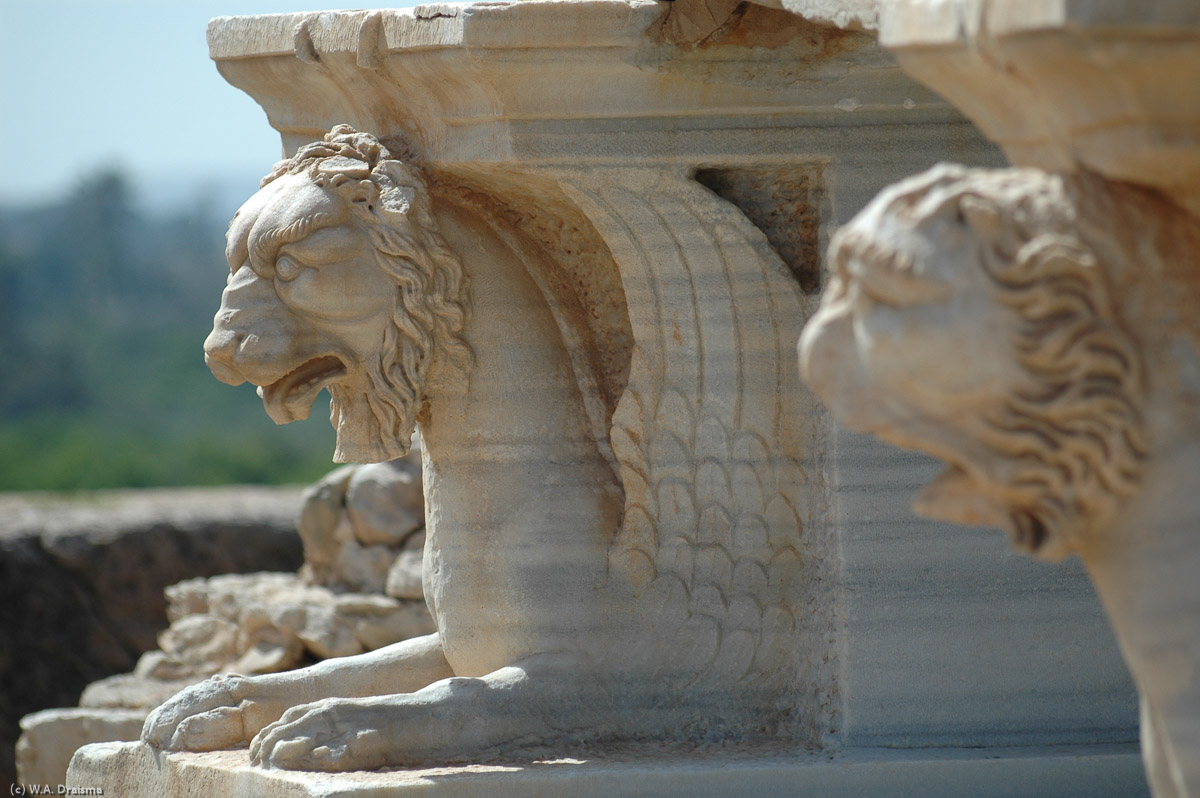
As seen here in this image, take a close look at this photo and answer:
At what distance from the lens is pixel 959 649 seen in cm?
382

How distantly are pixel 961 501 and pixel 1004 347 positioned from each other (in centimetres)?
24

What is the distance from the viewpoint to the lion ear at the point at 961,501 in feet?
7.57

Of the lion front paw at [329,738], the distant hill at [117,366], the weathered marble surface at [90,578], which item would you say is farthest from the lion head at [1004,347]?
the distant hill at [117,366]

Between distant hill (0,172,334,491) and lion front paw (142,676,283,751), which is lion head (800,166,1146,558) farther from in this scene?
distant hill (0,172,334,491)

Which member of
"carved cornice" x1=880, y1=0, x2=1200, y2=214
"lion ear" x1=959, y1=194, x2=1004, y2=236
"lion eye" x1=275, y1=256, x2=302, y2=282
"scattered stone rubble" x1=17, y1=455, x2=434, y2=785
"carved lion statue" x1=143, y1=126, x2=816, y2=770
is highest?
"carved cornice" x1=880, y1=0, x2=1200, y2=214

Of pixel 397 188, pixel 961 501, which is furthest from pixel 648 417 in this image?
pixel 961 501

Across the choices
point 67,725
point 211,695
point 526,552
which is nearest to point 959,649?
point 526,552

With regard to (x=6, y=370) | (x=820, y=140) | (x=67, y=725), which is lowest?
(x=6, y=370)

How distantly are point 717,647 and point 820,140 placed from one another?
1.17 m

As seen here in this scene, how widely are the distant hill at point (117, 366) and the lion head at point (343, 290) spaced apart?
1445 centimetres

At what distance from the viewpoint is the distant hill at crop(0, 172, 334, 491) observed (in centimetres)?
1989

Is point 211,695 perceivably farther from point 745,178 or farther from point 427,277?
point 745,178

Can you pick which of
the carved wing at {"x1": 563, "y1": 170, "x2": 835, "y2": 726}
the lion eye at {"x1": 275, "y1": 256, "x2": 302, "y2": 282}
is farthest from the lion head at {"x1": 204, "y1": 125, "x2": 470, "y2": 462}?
the carved wing at {"x1": 563, "y1": 170, "x2": 835, "y2": 726}

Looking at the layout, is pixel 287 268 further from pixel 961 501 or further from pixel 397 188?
pixel 961 501
